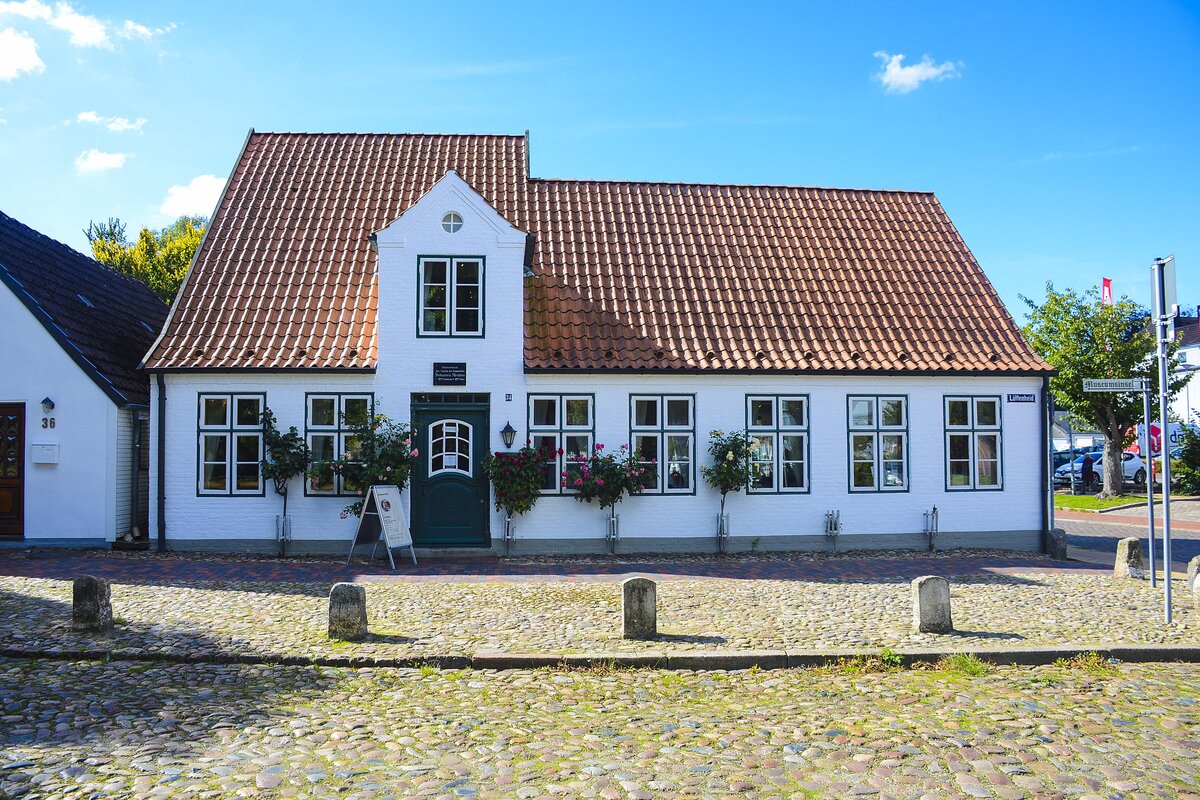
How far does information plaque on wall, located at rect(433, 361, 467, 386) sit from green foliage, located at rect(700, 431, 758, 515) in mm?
4500

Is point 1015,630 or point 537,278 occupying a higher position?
point 537,278

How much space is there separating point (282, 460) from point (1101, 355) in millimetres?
25143

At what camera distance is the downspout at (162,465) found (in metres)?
15.2

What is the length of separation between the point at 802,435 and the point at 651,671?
8.90 m

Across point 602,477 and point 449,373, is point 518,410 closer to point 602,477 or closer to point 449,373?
point 449,373

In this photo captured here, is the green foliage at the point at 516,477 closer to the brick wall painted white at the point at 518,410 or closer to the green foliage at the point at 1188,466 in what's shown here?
the brick wall painted white at the point at 518,410

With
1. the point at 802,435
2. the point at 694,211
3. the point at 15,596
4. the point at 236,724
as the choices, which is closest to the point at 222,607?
the point at 15,596

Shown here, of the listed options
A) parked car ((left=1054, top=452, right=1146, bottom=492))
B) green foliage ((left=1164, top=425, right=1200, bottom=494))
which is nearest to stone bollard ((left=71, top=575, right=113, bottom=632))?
parked car ((left=1054, top=452, right=1146, bottom=492))

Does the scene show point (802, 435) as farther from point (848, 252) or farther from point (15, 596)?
point (15, 596)

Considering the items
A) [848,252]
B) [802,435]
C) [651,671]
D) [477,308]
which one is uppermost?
[848,252]

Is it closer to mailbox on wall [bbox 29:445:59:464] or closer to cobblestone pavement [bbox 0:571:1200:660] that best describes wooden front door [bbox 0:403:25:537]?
mailbox on wall [bbox 29:445:59:464]

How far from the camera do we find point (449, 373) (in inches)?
611

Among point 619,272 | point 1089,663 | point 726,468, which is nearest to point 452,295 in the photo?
point 619,272

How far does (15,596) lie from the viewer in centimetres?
1103
